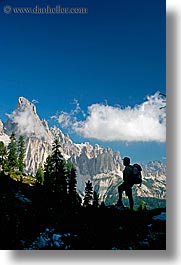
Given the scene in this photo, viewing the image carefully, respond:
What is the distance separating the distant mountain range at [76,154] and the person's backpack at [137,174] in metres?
0.02

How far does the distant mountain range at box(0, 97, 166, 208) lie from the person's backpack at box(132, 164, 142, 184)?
2 centimetres

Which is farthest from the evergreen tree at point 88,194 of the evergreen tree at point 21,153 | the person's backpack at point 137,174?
the evergreen tree at point 21,153

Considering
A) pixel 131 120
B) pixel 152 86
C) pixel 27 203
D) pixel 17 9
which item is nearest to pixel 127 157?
pixel 131 120

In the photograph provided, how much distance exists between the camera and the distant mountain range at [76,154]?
2.63m

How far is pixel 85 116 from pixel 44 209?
54cm

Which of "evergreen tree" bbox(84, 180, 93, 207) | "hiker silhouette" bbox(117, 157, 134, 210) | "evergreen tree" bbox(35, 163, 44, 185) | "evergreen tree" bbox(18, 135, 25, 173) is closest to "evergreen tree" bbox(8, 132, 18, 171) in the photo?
"evergreen tree" bbox(18, 135, 25, 173)

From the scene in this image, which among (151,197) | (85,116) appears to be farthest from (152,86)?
(151,197)

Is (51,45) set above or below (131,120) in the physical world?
above

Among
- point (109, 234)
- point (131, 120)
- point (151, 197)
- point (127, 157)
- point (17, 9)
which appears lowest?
point (109, 234)

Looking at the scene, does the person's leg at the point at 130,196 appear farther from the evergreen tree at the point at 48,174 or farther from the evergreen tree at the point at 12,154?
the evergreen tree at the point at 12,154

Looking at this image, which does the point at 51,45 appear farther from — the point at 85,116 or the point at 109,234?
the point at 109,234

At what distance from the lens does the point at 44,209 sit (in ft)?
8.73

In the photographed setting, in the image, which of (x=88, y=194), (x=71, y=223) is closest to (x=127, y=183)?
(x=88, y=194)

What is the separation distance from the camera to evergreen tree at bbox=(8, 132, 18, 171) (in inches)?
105
